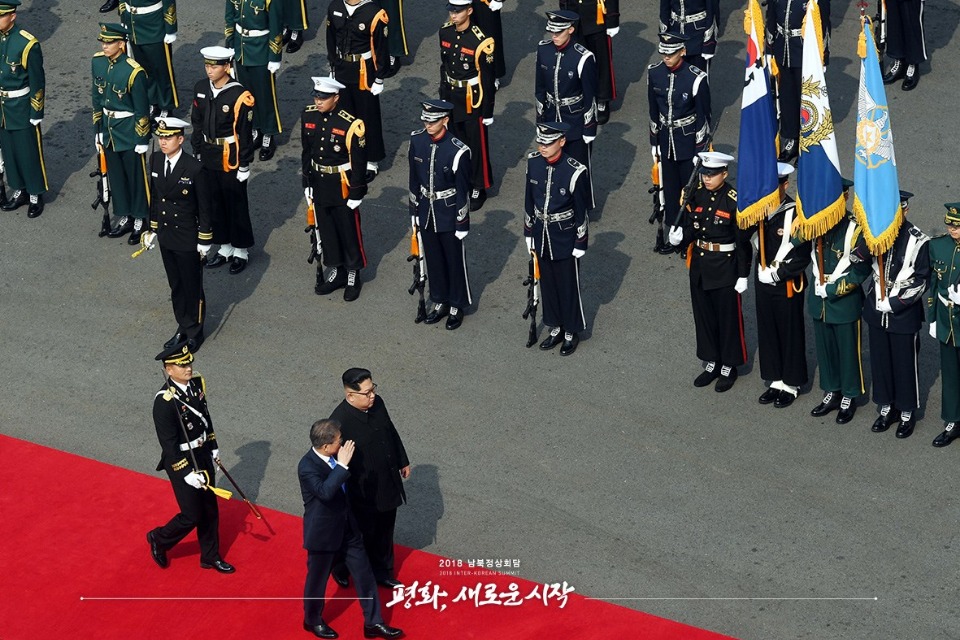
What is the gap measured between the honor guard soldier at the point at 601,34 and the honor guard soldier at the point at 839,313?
4752mm

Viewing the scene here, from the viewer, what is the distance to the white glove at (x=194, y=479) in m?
12.1

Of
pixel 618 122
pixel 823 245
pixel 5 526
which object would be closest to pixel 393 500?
pixel 5 526

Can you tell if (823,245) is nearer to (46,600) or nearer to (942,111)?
(942,111)

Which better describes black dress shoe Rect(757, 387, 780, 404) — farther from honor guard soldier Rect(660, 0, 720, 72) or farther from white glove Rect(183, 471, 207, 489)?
white glove Rect(183, 471, 207, 489)

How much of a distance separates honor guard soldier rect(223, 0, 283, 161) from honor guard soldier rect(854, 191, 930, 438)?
699 cm

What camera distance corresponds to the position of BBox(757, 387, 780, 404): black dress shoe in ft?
46.4

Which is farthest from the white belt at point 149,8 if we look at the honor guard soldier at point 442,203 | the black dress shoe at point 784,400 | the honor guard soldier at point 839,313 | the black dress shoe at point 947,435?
the black dress shoe at point 947,435

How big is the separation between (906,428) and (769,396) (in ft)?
3.74

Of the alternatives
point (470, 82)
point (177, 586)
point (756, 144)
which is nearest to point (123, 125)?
point (470, 82)

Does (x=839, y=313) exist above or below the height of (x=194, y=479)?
above

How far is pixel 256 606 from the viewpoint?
12.2m

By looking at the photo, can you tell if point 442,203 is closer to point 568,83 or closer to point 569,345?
point 569,345

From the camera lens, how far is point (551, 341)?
1499 centimetres

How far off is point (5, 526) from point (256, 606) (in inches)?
87.2
